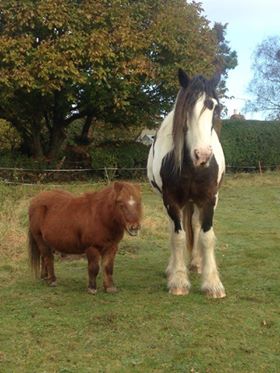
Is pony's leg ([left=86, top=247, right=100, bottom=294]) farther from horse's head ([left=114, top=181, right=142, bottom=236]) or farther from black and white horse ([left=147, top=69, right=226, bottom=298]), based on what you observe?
black and white horse ([left=147, top=69, right=226, bottom=298])

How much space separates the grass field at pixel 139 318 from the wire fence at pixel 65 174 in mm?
7957

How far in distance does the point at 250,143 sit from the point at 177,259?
727 inches

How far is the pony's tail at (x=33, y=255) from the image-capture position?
553 cm

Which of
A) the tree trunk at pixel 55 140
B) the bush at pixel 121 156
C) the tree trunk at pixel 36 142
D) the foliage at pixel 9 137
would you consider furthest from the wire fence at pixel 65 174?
the foliage at pixel 9 137

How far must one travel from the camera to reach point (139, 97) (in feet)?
53.7

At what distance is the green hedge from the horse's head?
17828 millimetres

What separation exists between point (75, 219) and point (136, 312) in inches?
44.8

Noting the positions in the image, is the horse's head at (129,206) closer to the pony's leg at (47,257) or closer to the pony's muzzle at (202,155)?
the pony's muzzle at (202,155)

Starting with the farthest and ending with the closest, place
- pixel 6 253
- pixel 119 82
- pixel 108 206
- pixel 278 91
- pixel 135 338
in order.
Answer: pixel 278 91 → pixel 119 82 → pixel 6 253 → pixel 108 206 → pixel 135 338

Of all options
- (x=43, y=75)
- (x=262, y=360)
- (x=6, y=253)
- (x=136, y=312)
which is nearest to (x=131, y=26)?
(x=43, y=75)

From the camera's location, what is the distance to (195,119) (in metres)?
4.66

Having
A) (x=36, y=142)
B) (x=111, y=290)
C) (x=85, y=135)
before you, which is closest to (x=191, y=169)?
(x=111, y=290)

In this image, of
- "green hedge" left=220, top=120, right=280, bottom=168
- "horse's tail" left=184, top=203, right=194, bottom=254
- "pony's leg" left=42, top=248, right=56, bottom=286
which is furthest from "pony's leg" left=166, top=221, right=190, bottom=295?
"green hedge" left=220, top=120, right=280, bottom=168

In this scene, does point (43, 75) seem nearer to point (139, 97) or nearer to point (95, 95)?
point (95, 95)
